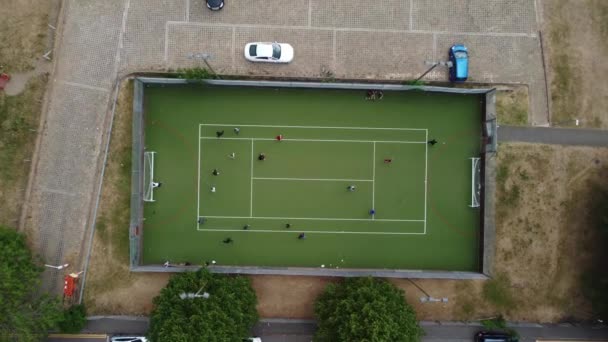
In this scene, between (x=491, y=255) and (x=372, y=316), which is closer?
(x=372, y=316)

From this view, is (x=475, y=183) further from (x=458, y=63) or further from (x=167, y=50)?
(x=167, y=50)

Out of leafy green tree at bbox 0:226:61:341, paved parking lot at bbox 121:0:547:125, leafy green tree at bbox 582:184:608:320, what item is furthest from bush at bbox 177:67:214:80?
leafy green tree at bbox 582:184:608:320

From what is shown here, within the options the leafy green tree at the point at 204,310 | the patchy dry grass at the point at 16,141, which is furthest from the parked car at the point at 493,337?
the patchy dry grass at the point at 16,141

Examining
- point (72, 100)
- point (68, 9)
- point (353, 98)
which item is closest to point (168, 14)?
point (68, 9)

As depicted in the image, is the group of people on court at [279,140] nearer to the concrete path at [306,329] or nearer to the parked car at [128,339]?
the concrete path at [306,329]

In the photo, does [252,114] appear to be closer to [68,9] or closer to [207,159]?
[207,159]

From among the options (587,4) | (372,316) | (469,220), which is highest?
(587,4)
